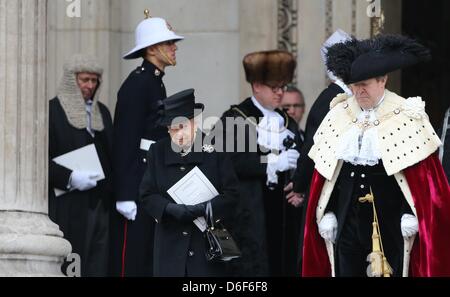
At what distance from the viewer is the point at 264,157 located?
62.6ft

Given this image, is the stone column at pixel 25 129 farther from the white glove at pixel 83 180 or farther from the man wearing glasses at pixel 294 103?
the man wearing glasses at pixel 294 103

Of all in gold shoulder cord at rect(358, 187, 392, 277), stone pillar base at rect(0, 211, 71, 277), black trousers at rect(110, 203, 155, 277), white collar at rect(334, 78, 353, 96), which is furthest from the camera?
black trousers at rect(110, 203, 155, 277)

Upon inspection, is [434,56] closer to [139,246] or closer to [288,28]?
[288,28]

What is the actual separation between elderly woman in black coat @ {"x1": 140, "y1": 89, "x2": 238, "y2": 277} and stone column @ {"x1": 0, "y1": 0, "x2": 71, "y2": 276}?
67 centimetres

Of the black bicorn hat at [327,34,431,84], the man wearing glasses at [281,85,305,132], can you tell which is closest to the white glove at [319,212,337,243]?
the black bicorn hat at [327,34,431,84]

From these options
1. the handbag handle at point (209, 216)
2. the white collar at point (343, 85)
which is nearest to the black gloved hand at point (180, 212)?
the handbag handle at point (209, 216)

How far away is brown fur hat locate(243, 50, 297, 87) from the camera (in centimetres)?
1933

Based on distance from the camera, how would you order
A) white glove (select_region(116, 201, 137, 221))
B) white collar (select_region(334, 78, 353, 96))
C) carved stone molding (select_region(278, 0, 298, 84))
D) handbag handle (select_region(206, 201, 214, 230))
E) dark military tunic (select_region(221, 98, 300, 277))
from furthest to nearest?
carved stone molding (select_region(278, 0, 298, 84)) < white glove (select_region(116, 201, 137, 221)) < dark military tunic (select_region(221, 98, 300, 277)) < white collar (select_region(334, 78, 353, 96)) < handbag handle (select_region(206, 201, 214, 230))

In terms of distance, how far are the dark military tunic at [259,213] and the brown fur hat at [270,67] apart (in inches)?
7.8

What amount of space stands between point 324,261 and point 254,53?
2.82 m

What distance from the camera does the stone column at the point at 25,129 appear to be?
1789 centimetres

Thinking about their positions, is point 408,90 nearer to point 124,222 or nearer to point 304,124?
point 304,124

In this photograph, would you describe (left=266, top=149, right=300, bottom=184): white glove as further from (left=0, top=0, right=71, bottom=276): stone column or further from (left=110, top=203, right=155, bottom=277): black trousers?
(left=0, top=0, right=71, bottom=276): stone column
